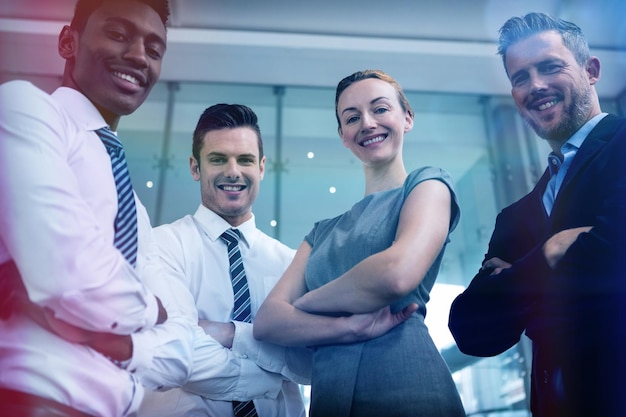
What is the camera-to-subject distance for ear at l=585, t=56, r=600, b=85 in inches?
54.2

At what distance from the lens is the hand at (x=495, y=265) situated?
139 cm

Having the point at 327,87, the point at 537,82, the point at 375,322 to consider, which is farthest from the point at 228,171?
the point at 327,87

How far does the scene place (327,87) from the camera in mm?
2746

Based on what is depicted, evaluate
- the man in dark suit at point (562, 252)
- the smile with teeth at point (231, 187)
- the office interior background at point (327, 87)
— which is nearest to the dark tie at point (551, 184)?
the man in dark suit at point (562, 252)

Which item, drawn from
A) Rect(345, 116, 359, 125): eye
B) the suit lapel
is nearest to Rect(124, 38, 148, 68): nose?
Rect(345, 116, 359, 125): eye

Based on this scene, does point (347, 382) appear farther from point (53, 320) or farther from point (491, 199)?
point (491, 199)

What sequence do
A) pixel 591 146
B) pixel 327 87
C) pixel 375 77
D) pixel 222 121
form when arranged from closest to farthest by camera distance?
1. pixel 591 146
2. pixel 375 77
3. pixel 222 121
4. pixel 327 87

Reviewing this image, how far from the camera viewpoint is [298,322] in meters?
1.30

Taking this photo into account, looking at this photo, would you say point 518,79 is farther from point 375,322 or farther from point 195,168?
point 195,168

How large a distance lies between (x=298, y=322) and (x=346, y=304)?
0.15 meters

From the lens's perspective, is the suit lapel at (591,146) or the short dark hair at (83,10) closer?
the short dark hair at (83,10)

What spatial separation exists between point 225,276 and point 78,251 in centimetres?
70

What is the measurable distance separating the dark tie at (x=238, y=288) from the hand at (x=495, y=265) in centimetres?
71

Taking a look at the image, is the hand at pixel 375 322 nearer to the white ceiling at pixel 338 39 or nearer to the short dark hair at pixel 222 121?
the short dark hair at pixel 222 121
